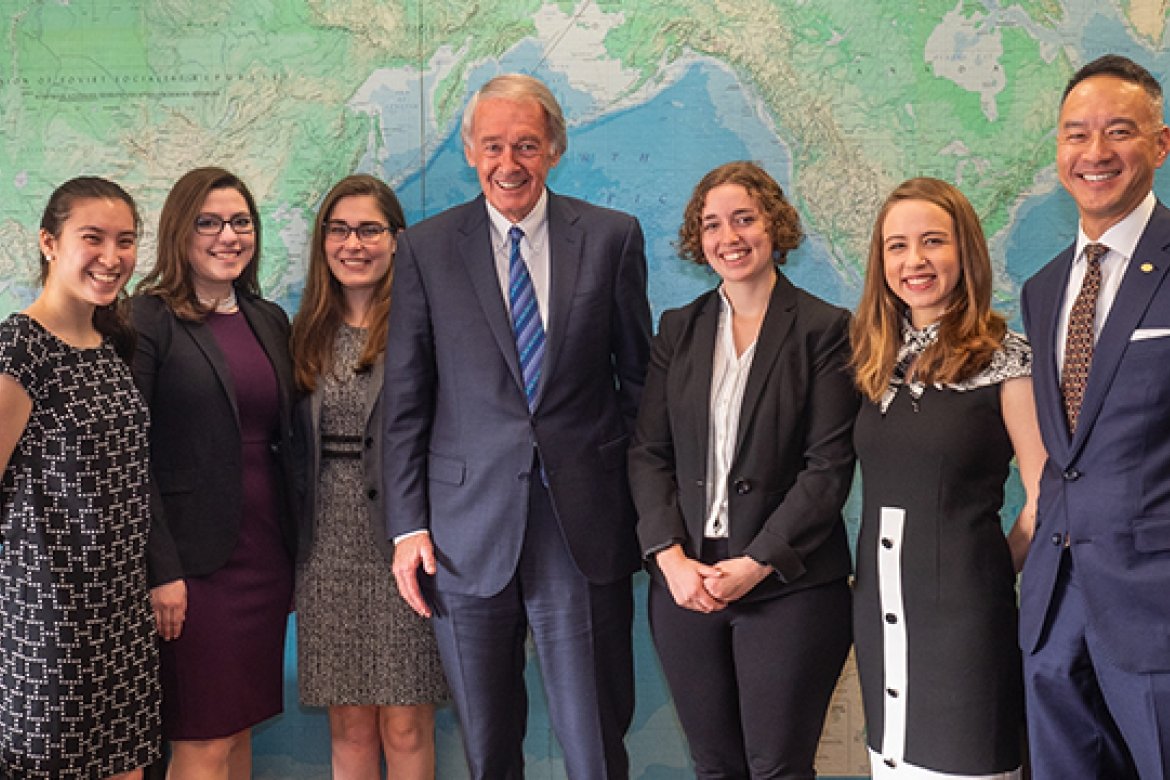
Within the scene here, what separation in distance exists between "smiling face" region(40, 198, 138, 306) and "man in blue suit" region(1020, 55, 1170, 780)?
6.41ft

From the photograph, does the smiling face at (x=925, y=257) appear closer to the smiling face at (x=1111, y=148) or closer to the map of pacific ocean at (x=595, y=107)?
the smiling face at (x=1111, y=148)

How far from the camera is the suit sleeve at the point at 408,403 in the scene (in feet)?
8.54

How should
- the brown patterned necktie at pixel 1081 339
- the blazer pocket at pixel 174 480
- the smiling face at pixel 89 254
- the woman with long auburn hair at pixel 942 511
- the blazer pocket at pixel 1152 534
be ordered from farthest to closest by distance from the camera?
the blazer pocket at pixel 174 480 → the smiling face at pixel 89 254 → the woman with long auburn hair at pixel 942 511 → the brown patterned necktie at pixel 1081 339 → the blazer pocket at pixel 1152 534

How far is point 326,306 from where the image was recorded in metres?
2.93

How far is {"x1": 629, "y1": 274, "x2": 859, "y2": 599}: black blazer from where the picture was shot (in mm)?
2359

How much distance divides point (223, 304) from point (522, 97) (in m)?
0.95

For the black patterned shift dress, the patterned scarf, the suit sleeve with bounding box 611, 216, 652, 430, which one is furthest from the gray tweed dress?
the patterned scarf

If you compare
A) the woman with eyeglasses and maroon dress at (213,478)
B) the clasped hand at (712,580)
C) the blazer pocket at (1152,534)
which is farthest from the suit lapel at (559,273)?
the blazer pocket at (1152,534)

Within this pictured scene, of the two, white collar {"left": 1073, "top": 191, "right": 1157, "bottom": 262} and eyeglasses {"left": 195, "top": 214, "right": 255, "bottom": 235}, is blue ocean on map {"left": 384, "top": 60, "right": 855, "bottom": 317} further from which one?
white collar {"left": 1073, "top": 191, "right": 1157, "bottom": 262}

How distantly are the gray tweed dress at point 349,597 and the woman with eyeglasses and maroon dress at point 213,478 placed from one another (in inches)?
3.4

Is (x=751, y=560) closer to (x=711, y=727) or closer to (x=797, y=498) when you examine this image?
A: (x=797, y=498)

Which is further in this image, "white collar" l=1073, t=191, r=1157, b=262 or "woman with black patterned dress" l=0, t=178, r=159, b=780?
"woman with black patterned dress" l=0, t=178, r=159, b=780

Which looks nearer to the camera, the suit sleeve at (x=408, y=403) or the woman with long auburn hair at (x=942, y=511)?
the woman with long auburn hair at (x=942, y=511)

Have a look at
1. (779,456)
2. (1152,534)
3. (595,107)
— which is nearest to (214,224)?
(595,107)
